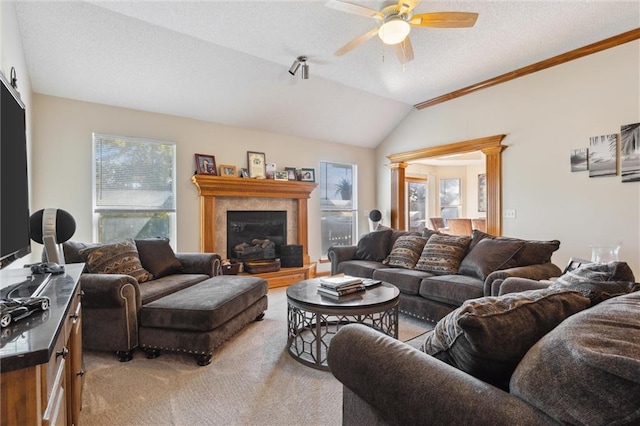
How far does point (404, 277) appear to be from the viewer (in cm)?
330

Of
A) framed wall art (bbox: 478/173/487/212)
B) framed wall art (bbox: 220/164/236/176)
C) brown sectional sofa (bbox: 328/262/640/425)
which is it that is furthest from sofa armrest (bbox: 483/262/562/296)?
framed wall art (bbox: 478/173/487/212)

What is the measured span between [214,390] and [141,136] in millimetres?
3365

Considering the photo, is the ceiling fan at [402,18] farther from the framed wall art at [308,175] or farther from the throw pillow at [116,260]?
the framed wall art at [308,175]

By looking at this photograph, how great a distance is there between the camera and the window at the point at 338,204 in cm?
590

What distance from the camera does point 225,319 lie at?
2.46m

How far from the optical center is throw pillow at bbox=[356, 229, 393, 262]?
4.13 meters

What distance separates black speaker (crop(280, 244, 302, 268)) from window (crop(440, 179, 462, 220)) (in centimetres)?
513

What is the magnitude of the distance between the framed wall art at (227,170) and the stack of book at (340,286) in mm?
2745

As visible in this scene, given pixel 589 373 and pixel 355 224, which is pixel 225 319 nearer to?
pixel 589 373

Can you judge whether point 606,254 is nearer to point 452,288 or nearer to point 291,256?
point 452,288

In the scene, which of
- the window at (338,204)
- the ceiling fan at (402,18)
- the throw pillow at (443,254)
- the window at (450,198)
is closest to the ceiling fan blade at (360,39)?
the ceiling fan at (402,18)

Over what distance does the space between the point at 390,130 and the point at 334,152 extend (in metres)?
1.17

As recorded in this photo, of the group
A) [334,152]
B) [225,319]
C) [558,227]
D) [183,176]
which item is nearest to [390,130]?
[334,152]

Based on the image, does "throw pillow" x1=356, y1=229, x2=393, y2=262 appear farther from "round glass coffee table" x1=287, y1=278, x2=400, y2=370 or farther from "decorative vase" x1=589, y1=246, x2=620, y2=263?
"decorative vase" x1=589, y1=246, x2=620, y2=263
